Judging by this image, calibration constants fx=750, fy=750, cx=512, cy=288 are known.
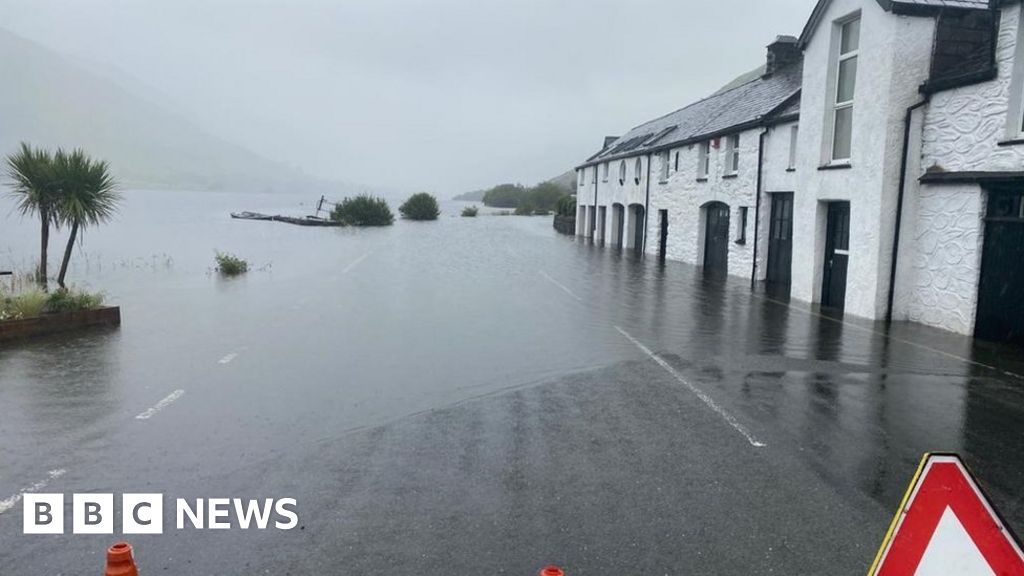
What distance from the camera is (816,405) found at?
8023mm

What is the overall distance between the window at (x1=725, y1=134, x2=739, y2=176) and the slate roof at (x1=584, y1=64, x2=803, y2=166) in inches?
13.5

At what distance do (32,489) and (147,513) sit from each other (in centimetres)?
103

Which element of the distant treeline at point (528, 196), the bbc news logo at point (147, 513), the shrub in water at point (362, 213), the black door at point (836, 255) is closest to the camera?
the bbc news logo at point (147, 513)

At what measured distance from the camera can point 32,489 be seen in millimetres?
5320

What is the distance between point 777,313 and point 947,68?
5.33m

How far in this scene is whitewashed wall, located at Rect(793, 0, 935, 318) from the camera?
13.6m

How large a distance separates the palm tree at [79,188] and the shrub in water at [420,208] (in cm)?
5197

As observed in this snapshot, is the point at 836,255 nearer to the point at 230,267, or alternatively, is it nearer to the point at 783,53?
the point at 783,53

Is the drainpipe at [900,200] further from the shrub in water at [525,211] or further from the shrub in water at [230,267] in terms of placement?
the shrub in water at [525,211]

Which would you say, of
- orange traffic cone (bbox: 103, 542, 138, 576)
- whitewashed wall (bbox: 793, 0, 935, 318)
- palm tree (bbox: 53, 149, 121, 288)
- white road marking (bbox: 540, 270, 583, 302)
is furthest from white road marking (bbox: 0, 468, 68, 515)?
whitewashed wall (bbox: 793, 0, 935, 318)

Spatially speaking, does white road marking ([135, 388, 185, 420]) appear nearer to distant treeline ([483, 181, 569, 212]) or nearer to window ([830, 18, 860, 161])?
window ([830, 18, 860, 161])

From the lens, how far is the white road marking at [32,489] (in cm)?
507

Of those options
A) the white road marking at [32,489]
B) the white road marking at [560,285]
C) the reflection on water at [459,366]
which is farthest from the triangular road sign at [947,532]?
the white road marking at [560,285]

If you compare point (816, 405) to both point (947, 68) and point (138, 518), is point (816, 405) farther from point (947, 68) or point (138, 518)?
point (947, 68)
